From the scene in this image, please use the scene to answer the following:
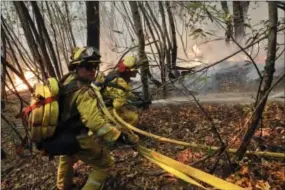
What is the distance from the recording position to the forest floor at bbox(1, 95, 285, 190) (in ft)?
15.2

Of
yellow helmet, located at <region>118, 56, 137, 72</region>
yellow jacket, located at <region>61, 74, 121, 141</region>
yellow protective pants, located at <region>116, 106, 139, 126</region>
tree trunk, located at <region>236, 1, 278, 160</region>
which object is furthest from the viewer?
yellow protective pants, located at <region>116, 106, 139, 126</region>

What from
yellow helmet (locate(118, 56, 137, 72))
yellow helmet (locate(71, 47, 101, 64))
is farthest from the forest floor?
yellow helmet (locate(71, 47, 101, 64))

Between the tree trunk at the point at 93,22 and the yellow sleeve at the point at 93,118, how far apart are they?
732 centimetres

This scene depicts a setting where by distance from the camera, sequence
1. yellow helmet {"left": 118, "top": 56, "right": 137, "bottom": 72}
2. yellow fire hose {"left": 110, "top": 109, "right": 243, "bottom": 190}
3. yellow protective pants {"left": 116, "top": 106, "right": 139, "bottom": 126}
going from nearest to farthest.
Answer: yellow fire hose {"left": 110, "top": 109, "right": 243, "bottom": 190}, yellow helmet {"left": 118, "top": 56, "right": 137, "bottom": 72}, yellow protective pants {"left": 116, "top": 106, "right": 139, "bottom": 126}

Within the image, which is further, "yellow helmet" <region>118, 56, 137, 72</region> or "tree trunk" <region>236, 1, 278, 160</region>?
"yellow helmet" <region>118, 56, 137, 72</region>

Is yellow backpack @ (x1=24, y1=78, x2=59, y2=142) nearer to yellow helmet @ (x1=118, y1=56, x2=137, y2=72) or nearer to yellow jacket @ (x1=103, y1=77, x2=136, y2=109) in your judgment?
yellow jacket @ (x1=103, y1=77, x2=136, y2=109)

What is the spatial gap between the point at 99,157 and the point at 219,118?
11.6 ft

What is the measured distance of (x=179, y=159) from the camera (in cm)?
555

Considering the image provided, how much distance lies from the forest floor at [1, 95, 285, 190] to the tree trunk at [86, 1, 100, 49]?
3.80 m

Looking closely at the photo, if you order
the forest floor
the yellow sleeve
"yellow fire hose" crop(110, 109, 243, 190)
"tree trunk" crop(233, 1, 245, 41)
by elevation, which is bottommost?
the forest floor

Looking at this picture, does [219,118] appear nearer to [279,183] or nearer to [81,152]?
[279,183]

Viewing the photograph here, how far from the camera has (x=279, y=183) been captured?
4.45 m

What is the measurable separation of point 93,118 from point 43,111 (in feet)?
1.71

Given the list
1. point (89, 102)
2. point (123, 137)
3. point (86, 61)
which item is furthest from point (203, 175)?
point (86, 61)
